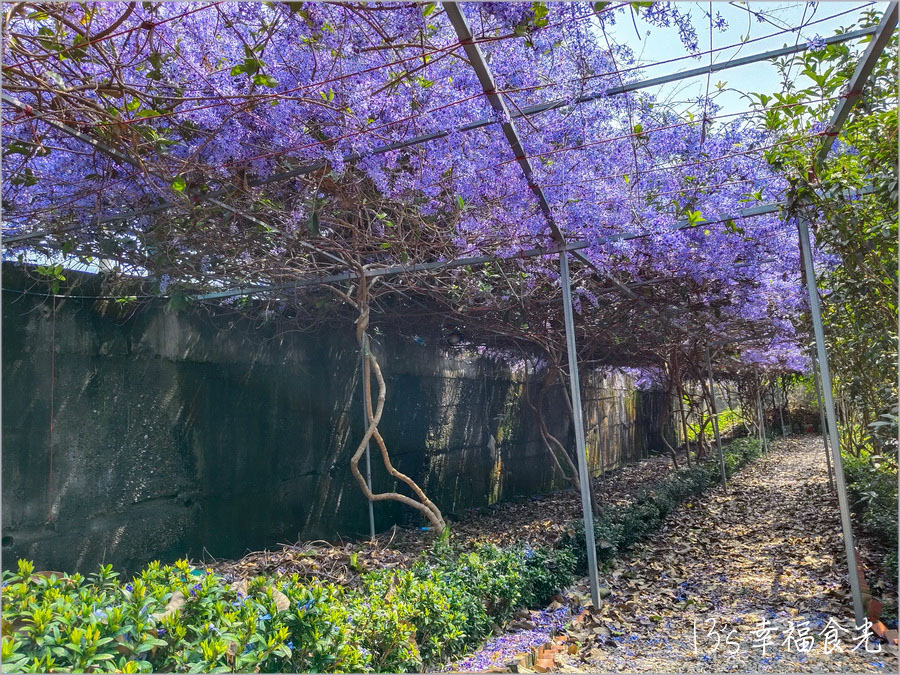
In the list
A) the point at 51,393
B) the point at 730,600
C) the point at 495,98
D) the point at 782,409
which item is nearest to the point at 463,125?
the point at 495,98

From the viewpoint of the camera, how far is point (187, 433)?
437 centimetres

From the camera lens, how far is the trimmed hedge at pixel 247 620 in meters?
1.74

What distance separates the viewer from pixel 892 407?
349 cm

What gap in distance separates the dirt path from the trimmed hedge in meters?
0.57

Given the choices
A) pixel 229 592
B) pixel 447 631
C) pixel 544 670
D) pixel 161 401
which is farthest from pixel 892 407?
pixel 161 401

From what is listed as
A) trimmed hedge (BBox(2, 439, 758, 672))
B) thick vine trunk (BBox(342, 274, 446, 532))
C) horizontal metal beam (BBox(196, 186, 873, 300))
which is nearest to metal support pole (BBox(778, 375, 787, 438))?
horizontal metal beam (BBox(196, 186, 873, 300))

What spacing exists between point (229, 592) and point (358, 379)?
11.9 feet

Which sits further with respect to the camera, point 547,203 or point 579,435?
point 579,435

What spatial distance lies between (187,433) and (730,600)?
3.64 metres

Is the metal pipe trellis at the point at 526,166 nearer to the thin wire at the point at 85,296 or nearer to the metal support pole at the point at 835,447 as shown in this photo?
the metal support pole at the point at 835,447

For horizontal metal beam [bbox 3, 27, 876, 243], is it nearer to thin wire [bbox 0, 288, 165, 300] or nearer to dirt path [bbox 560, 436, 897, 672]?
thin wire [bbox 0, 288, 165, 300]

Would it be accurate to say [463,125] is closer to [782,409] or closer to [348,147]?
[348,147]

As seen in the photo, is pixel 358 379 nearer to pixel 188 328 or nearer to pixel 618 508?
pixel 188 328

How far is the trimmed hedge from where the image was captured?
174cm
